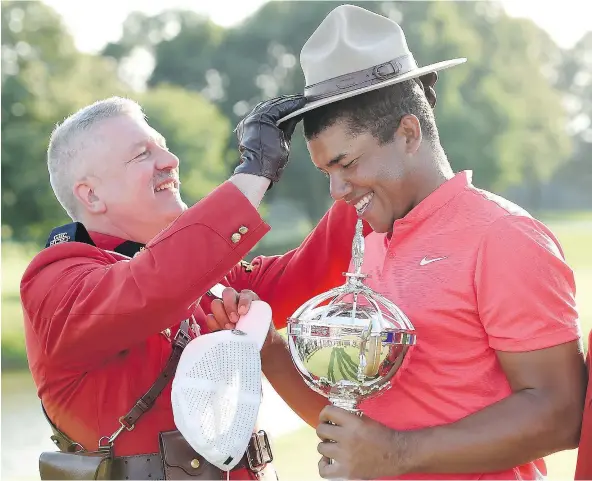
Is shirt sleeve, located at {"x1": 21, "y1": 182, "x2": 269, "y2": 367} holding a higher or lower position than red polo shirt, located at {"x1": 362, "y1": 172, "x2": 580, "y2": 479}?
higher

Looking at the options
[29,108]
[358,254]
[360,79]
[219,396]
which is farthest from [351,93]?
[29,108]

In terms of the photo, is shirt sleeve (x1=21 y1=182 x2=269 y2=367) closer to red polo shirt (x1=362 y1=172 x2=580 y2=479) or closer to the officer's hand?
the officer's hand

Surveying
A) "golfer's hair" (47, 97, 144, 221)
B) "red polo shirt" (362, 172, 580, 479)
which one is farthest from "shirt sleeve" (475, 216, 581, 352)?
"golfer's hair" (47, 97, 144, 221)

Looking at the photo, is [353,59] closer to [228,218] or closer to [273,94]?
[228,218]

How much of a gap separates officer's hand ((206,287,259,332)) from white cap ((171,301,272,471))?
14 cm

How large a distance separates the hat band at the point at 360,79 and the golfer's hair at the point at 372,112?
3 centimetres

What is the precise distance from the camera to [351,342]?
2.35 metres

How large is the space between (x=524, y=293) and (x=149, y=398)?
1093mm

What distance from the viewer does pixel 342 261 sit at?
3279mm

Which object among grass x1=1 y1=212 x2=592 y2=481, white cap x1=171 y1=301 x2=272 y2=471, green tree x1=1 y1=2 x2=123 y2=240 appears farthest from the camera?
green tree x1=1 y1=2 x2=123 y2=240

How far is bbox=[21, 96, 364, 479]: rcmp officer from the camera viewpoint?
2512mm

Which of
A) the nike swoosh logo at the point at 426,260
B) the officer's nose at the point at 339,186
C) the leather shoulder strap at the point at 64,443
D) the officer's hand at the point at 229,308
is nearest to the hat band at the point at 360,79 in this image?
the officer's nose at the point at 339,186

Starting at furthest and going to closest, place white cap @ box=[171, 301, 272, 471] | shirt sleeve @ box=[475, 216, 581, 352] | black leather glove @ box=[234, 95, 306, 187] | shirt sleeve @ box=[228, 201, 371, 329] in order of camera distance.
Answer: shirt sleeve @ box=[228, 201, 371, 329] < black leather glove @ box=[234, 95, 306, 187] < white cap @ box=[171, 301, 272, 471] < shirt sleeve @ box=[475, 216, 581, 352]

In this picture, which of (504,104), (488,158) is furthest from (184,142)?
(504,104)
